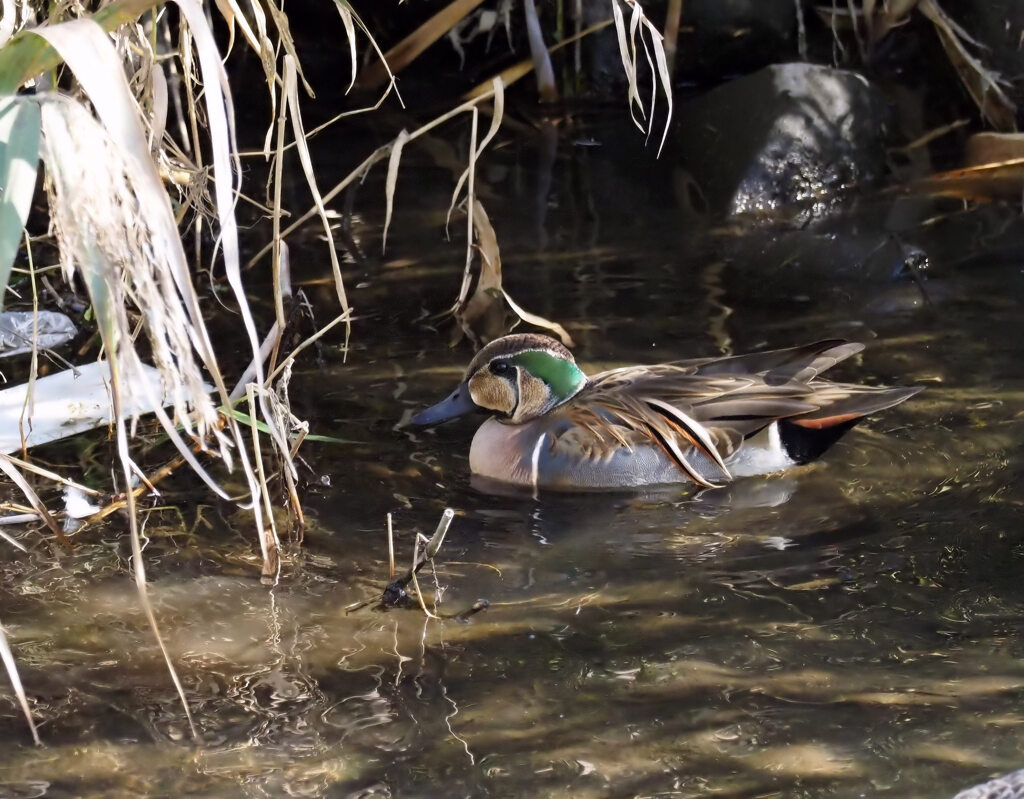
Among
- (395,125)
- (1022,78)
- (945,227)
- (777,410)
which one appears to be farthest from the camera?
(395,125)

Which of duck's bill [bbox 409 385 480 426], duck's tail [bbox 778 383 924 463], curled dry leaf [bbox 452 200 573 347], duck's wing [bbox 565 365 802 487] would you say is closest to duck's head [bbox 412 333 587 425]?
duck's bill [bbox 409 385 480 426]

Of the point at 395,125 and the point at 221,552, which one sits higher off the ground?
the point at 395,125

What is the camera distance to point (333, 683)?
3373 mm

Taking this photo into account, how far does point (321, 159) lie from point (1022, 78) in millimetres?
4363

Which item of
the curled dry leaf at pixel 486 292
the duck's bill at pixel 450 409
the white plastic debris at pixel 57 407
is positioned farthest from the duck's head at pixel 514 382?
the white plastic debris at pixel 57 407

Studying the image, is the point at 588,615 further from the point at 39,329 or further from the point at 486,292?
the point at 39,329

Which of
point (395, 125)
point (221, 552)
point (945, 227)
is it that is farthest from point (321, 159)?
point (221, 552)

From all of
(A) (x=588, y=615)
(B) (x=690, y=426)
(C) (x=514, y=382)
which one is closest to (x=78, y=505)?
(C) (x=514, y=382)

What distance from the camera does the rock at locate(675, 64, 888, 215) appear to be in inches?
303

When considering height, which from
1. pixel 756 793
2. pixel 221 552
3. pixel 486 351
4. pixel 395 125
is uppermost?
pixel 395 125

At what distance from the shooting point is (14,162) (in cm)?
220

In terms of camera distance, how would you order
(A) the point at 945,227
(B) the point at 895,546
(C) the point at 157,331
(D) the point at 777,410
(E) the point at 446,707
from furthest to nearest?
1. (A) the point at 945,227
2. (D) the point at 777,410
3. (B) the point at 895,546
4. (E) the point at 446,707
5. (C) the point at 157,331

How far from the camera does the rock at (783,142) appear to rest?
770 centimetres

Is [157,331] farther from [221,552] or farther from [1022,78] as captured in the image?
[1022,78]
